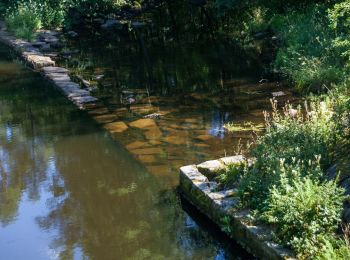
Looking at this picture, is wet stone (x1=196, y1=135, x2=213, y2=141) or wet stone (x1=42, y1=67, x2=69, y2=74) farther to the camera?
wet stone (x1=42, y1=67, x2=69, y2=74)

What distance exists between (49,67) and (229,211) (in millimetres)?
10482

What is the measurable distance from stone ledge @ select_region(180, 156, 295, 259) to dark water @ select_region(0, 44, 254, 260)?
0.49 ft

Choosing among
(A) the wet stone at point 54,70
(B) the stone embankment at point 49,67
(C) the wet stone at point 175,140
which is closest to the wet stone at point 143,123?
(C) the wet stone at point 175,140

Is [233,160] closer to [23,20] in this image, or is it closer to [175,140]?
[175,140]

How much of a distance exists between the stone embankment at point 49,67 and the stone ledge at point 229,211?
A: 16.8ft

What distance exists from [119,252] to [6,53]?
554 inches

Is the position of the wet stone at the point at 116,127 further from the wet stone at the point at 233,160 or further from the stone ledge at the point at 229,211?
the wet stone at the point at 233,160

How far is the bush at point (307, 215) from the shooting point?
188 inches

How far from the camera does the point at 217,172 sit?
21.8 feet

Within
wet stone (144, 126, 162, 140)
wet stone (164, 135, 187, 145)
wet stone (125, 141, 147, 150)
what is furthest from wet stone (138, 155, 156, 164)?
wet stone (144, 126, 162, 140)

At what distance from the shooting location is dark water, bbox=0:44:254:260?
5.75 metres

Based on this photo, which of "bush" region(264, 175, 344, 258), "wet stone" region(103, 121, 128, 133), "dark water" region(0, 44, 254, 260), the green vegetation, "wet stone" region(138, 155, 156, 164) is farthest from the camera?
"wet stone" region(103, 121, 128, 133)

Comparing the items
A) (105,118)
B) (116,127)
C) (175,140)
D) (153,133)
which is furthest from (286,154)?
(105,118)

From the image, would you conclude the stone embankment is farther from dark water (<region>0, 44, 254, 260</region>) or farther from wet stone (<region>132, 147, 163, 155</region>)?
wet stone (<region>132, 147, 163, 155</region>)
